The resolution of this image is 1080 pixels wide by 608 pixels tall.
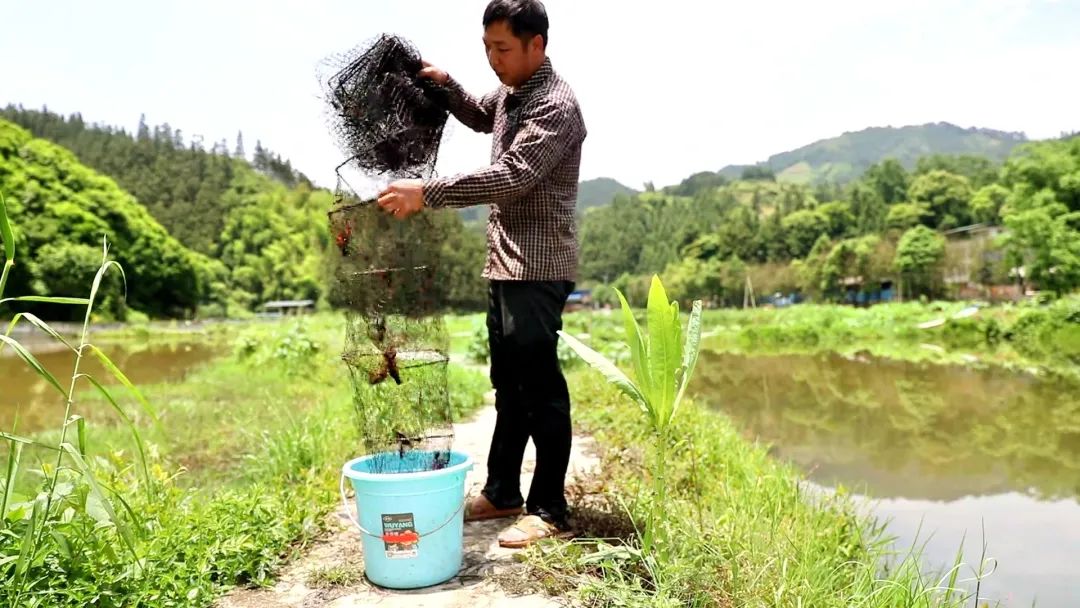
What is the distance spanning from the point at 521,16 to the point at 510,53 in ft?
0.40

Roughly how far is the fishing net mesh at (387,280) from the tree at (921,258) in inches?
1532

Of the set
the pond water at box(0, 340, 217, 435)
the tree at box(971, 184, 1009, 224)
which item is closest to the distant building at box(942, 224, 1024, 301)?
the tree at box(971, 184, 1009, 224)

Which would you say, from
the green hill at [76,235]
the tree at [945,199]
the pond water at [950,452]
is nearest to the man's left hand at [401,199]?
the pond water at [950,452]

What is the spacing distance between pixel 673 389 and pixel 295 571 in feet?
4.48

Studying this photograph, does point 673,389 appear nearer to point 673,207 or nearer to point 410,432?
point 410,432

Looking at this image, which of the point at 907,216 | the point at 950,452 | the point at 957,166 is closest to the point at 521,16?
the point at 950,452

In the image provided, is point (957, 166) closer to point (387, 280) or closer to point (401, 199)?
point (387, 280)

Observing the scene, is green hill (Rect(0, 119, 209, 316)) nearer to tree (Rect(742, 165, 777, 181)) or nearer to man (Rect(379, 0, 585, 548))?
man (Rect(379, 0, 585, 548))

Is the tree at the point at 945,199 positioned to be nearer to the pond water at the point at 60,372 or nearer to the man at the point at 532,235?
the pond water at the point at 60,372

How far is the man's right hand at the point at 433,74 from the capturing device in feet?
8.55

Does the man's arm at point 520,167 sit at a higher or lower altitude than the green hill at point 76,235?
lower

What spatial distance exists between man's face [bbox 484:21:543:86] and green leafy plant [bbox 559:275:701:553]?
87 centimetres

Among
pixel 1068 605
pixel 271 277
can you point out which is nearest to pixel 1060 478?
pixel 1068 605

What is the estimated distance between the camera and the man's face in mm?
2316
